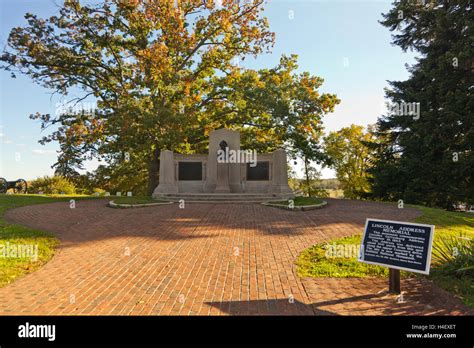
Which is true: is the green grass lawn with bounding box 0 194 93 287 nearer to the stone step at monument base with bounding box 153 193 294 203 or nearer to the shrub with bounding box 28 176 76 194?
the stone step at monument base with bounding box 153 193 294 203

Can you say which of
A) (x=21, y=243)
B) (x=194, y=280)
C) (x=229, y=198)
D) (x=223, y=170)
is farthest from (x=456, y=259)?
(x=223, y=170)

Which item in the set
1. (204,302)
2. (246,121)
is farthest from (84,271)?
(246,121)

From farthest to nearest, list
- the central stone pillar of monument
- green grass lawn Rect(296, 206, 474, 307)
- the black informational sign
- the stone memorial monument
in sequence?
the central stone pillar of monument < the stone memorial monument < green grass lawn Rect(296, 206, 474, 307) < the black informational sign

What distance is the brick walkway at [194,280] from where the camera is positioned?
423 centimetres

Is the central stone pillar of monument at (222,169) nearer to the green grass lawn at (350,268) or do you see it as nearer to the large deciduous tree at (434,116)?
the large deciduous tree at (434,116)

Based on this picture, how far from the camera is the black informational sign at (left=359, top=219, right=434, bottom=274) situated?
4.51 meters

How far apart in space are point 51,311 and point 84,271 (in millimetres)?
1630

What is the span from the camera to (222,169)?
19703 millimetres

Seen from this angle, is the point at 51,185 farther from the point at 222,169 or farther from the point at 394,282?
the point at 394,282

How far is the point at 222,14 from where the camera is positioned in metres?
23.5

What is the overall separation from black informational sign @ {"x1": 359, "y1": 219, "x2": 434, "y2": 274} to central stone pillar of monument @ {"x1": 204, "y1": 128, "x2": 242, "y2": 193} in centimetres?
1441

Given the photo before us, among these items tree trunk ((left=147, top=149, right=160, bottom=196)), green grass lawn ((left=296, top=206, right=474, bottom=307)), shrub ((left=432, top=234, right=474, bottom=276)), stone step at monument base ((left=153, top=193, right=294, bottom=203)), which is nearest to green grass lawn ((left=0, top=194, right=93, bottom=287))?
green grass lawn ((left=296, top=206, right=474, bottom=307))

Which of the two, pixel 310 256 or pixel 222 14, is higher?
pixel 222 14
